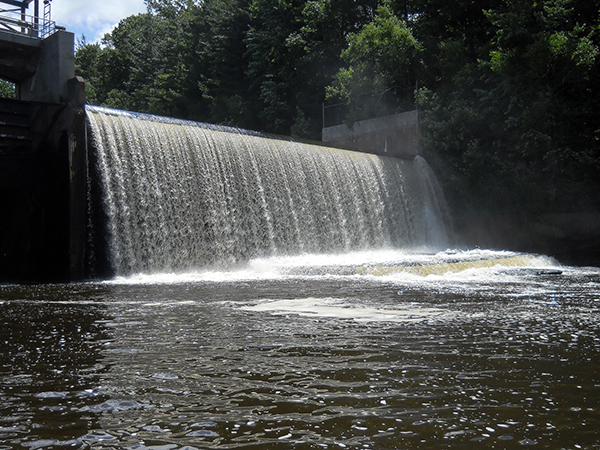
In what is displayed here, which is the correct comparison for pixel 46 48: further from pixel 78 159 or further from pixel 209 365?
pixel 209 365

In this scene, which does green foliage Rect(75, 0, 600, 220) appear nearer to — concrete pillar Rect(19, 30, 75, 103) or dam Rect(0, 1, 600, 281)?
dam Rect(0, 1, 600, 281)

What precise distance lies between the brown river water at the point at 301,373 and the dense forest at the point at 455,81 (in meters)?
14.4

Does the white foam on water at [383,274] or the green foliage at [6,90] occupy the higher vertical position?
the green foliage at [6,90]

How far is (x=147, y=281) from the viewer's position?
11102 mm

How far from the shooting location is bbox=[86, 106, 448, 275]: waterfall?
1306cm

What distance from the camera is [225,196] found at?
596 inches

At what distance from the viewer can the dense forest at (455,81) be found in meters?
20.0

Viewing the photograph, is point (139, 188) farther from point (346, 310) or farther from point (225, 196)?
point (346, 310)

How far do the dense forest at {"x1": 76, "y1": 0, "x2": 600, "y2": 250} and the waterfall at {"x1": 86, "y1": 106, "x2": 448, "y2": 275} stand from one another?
12.8 ft

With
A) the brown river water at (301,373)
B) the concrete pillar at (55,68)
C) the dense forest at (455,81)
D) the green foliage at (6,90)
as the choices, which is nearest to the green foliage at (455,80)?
the dense forest at (455,81)

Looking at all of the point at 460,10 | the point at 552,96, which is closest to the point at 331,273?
the point at 552,96

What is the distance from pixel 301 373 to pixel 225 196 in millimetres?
11902

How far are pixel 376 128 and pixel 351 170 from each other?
21.2 ft

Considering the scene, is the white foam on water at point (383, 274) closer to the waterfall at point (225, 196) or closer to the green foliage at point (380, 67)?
the waterfall at point (225, 196)
